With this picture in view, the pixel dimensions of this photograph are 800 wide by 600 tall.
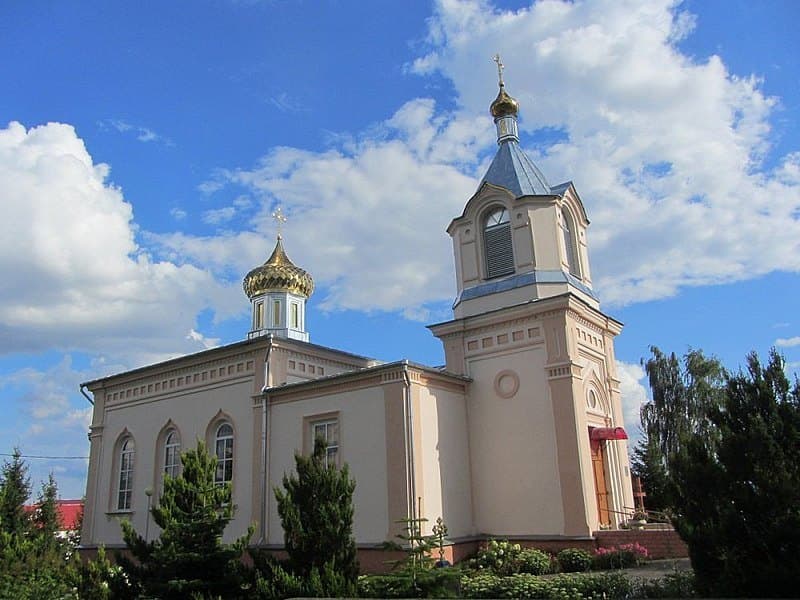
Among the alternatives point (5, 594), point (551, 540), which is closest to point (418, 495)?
point (551, 540)

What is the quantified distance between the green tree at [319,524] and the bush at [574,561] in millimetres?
5569

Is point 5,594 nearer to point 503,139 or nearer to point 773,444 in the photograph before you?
point 773,444

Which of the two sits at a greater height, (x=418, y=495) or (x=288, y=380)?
(x=288, y=380)

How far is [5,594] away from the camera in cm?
1016

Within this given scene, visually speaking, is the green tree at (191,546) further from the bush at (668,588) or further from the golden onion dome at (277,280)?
the golden onion dome at (277,280)

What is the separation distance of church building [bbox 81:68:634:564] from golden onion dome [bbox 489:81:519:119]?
0.04 m

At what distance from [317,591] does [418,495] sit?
19.1 feet

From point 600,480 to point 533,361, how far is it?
3.09 meters

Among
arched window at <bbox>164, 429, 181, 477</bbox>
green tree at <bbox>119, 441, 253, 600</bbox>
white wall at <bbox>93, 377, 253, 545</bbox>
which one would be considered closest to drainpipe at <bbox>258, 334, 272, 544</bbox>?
white wall at <bbox>93, 377, 253, 545</bbox>

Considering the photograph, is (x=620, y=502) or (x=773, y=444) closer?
(x=773, y=444)

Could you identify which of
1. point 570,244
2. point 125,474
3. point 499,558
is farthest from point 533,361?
point 125,474

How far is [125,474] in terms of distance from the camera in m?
20.1

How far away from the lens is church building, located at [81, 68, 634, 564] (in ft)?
47.4

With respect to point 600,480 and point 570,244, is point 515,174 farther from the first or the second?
point 600,480
